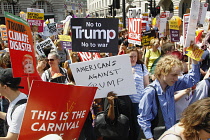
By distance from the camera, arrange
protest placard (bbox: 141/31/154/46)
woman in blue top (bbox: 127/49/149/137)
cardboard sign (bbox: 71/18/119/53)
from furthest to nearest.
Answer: protest placard (bbox: 141/31/154/46) < cardboard sign (bbox: 71/18/119/53) < woman in blue top (bbox: 127/49/149/137)

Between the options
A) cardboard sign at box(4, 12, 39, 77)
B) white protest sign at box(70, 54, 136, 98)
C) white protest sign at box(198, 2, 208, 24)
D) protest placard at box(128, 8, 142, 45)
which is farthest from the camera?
white protest sign at box(198, 2, 208, 24)

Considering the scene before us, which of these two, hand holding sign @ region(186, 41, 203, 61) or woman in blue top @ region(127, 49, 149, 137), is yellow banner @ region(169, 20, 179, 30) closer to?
woman in blue top @ region(127, 49, 149, 137)

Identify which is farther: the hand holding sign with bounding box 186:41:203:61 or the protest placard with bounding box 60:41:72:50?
the protest placard with bounding box 60:41:72:50

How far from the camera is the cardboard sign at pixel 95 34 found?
12.3ft

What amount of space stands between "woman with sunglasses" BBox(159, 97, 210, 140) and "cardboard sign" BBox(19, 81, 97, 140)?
0.78 m

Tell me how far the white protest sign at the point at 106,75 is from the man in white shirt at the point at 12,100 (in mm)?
659

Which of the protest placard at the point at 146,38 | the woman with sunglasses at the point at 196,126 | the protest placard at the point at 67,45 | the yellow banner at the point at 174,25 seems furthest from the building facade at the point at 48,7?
the woman with sunglasses at the point at 196,126

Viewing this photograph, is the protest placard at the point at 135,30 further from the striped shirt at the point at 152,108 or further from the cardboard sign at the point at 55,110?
the cardboard sign at the point at 55,110

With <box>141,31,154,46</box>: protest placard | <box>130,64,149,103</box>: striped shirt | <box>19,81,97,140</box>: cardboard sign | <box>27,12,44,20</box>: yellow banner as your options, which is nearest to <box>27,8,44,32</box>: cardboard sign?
<box>27,12,44,20</box>: yellow banner

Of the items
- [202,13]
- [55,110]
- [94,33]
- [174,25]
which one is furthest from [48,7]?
[55,110]

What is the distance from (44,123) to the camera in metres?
1.88

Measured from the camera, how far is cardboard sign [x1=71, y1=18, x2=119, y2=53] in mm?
3754

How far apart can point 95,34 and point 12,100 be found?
1951 mm

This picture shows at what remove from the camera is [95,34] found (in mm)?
3809
